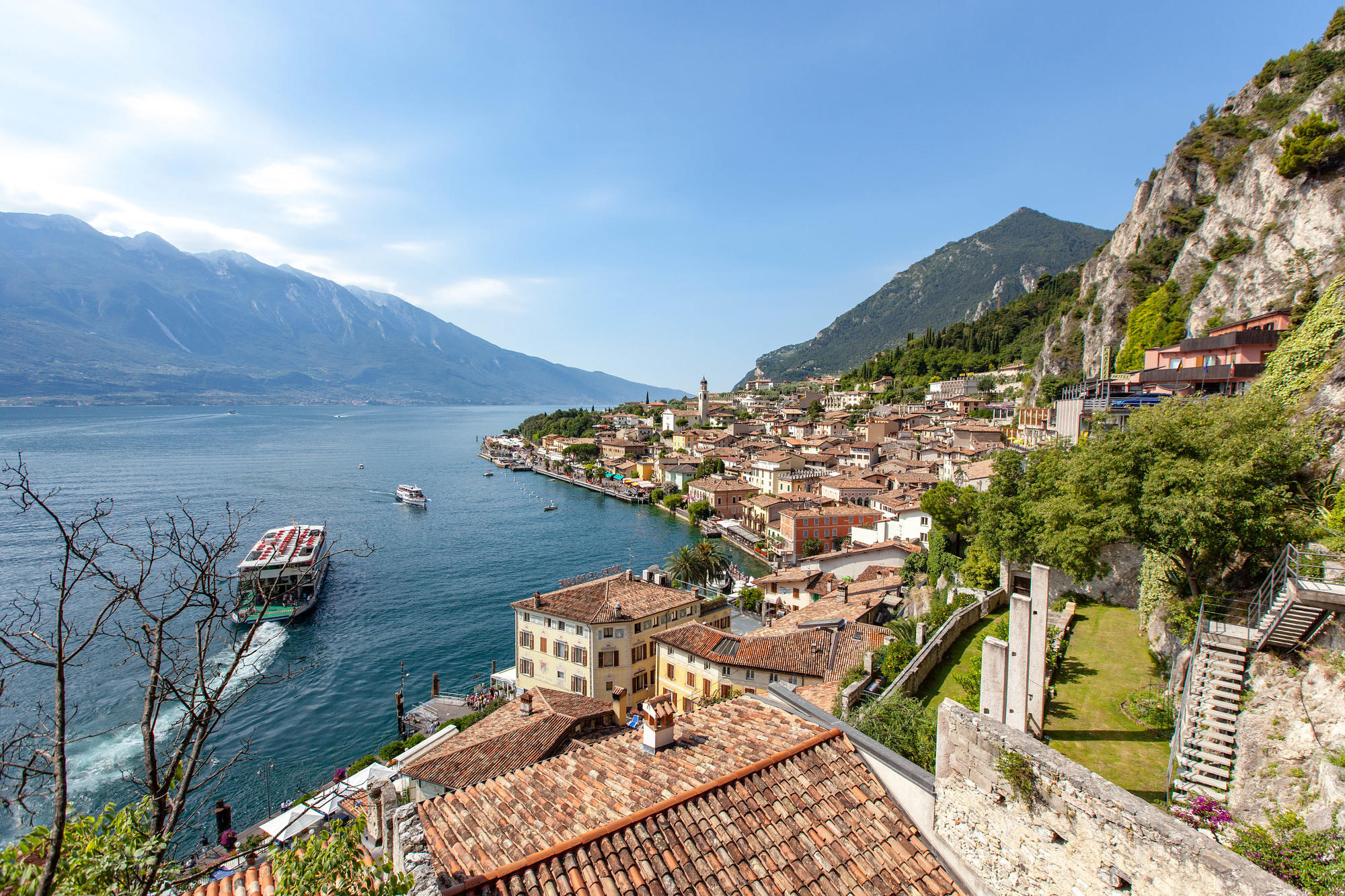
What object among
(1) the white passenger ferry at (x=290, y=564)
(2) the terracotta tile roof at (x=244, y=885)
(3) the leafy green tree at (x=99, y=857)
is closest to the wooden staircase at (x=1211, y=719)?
(2) the terracotta tile roof at (x=244, y=885)

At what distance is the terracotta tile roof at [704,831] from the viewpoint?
5172 millimetres

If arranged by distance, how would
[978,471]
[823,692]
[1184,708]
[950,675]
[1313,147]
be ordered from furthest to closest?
[978,471] < [1313,147] < [823,692] < [950,675] < [1184,708]

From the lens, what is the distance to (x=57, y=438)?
110875 mm

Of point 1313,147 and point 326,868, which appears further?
point 1313,147

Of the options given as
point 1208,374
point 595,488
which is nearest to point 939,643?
point 1208,374

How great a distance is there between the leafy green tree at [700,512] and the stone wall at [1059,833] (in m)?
57.2

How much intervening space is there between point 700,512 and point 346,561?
1302 inches

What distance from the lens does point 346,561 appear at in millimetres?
49688

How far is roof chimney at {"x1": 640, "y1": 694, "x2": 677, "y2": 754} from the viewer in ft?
24.7

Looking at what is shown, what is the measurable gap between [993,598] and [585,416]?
4632 inches

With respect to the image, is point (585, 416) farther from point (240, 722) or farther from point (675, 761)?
point (675, 761)

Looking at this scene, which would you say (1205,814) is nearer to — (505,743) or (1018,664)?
(1018,664)

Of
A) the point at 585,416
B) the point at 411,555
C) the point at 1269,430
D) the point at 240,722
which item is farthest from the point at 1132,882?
the point at 585,416

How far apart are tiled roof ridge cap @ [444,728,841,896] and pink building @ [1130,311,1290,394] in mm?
27193
